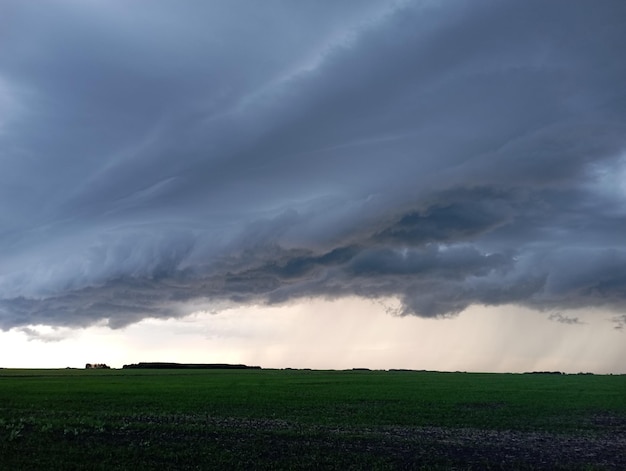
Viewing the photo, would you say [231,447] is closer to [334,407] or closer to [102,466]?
[102,466]

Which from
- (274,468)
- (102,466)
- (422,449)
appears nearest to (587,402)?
(422,449)

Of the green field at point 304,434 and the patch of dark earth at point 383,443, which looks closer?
the green field at point 304,434

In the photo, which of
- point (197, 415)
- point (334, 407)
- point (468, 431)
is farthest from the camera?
point (334, 407)

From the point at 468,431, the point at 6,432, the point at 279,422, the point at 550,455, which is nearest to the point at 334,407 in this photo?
the point at 279,422

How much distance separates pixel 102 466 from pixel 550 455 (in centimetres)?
2566

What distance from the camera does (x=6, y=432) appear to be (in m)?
35.6

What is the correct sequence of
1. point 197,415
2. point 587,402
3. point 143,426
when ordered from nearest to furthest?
point 143,426 → point 197,415 → point 587,402

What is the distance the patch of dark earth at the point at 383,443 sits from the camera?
3073cm

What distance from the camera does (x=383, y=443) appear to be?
35.0 m

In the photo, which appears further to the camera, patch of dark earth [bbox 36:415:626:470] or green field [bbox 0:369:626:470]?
patch of dark earth [bbox 36:415:626:470]

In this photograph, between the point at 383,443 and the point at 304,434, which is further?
the point at 304,434

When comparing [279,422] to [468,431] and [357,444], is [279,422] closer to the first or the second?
[357,444]

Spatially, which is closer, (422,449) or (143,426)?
(422,449)

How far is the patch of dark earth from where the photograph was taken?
30.7 m
